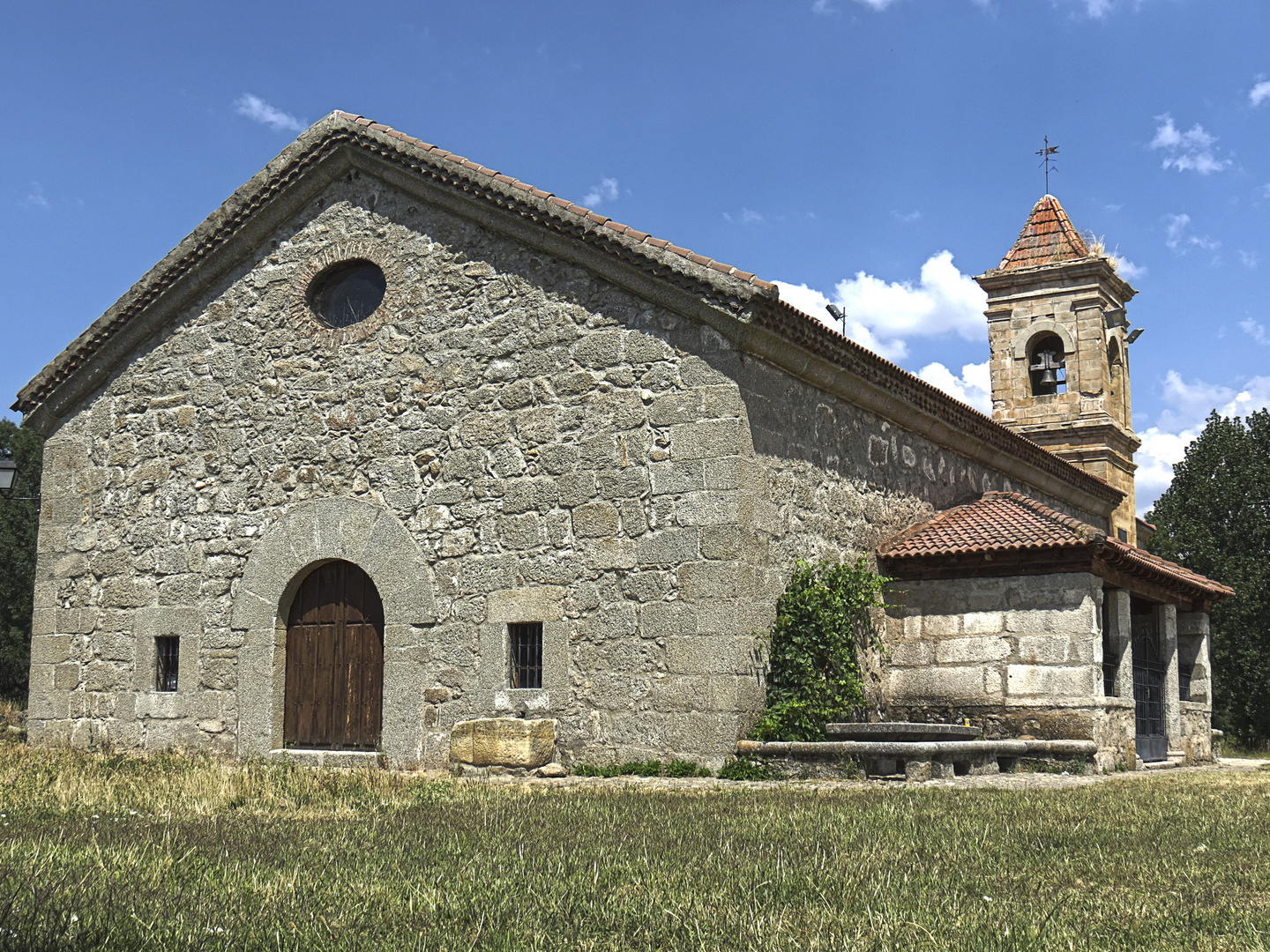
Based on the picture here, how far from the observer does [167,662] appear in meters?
13.7

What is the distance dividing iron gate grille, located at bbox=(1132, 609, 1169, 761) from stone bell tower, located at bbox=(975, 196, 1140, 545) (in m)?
6.76

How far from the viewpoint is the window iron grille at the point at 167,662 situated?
13.6 metres

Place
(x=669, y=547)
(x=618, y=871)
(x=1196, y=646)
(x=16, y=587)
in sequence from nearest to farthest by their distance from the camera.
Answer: (x=618, y=871) → (x=669, y=547) → (x=1196, y=646) → (x=16, y=587)

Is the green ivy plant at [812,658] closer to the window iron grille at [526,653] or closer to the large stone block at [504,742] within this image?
the large stone block at [504,742]

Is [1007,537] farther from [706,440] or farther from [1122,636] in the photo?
[706,440]

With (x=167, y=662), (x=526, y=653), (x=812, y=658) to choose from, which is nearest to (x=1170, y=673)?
(x=812, y=658)

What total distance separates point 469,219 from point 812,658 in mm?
5675

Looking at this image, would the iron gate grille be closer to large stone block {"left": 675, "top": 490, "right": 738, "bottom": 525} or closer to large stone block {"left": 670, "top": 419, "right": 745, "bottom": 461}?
large stone block {"left": 675, "top": 490, "right": 738, "bottom": 525}

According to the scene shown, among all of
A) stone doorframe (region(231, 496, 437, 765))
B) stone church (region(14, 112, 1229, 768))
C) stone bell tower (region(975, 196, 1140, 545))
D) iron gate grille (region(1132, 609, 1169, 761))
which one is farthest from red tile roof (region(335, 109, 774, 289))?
stone bell tower (region(975, 196, 1140, 545))

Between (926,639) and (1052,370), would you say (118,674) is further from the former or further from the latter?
(1052,370)

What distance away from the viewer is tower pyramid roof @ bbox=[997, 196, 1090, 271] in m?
22.8

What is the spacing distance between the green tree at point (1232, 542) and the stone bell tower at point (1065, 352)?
25.9ft

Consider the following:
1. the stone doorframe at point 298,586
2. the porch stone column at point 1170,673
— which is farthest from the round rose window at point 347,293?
the porch stone column at point 1170,673

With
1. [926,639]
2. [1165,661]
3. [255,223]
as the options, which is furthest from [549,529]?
[1165,661]
